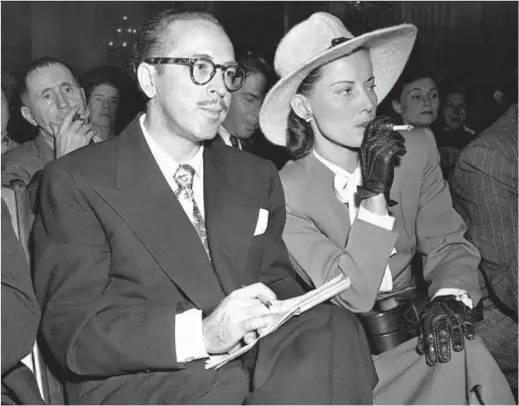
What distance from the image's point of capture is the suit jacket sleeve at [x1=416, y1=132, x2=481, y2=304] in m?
2.74

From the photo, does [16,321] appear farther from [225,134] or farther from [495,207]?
[225,134]

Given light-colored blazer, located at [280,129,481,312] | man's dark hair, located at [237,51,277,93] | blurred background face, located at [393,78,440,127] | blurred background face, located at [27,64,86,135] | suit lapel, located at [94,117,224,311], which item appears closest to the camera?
suit lapel, located at [94,117,224,311]

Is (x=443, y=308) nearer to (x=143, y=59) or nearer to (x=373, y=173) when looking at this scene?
(x=373, y=173)

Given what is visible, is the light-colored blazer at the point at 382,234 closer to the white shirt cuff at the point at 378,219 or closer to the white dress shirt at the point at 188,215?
the white shirt cuff at the point at 378,219

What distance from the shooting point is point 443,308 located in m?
2.54

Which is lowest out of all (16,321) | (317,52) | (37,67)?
(16,321)

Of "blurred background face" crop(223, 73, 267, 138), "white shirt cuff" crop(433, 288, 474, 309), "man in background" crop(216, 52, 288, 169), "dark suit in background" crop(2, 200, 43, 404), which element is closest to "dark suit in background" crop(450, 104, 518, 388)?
"white shirt cuff" crop(433, 288, 474, 309)

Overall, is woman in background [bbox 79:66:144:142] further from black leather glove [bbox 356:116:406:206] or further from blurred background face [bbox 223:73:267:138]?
black leather glove [bbox 356:116:406:206]

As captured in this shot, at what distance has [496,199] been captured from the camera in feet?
9.86

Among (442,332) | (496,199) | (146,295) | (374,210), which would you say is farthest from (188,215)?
(496,199)

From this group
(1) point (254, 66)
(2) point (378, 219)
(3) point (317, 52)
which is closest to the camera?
(2) point (378, 219)

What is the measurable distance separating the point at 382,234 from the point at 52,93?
8.17 ft

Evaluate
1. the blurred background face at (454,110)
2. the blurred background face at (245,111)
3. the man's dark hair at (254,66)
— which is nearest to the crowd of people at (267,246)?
the blurred background face at (245,111)

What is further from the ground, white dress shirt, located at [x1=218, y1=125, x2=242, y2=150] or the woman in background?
the woman in background
